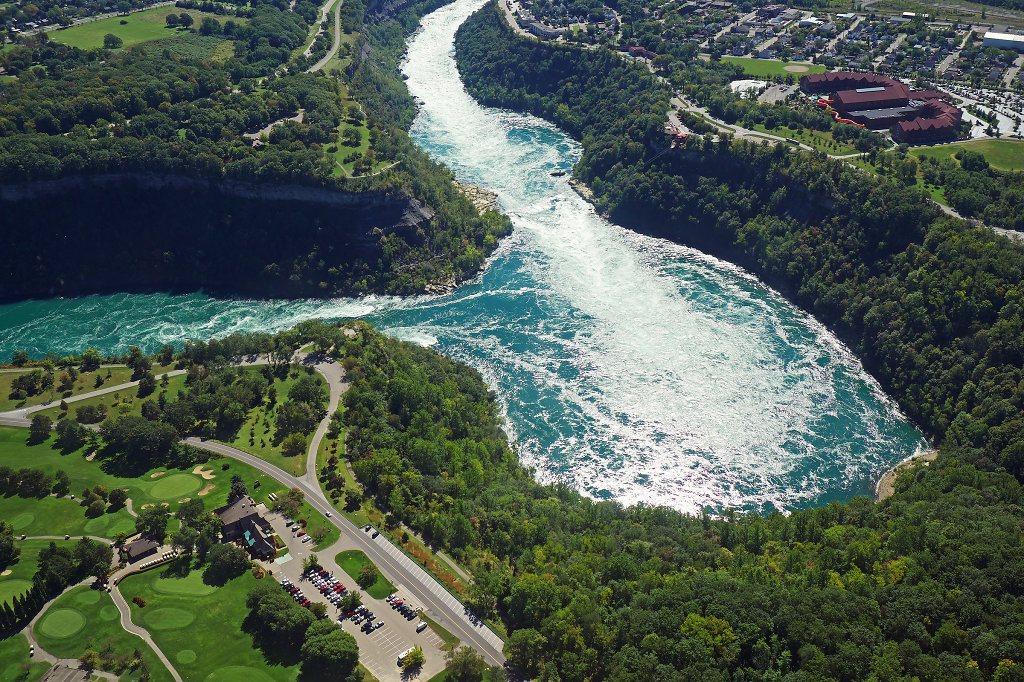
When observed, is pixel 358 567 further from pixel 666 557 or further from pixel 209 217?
pixel 209 217

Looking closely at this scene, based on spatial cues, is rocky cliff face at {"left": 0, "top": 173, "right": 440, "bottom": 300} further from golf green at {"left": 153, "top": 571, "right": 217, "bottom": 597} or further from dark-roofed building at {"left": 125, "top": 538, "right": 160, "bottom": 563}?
golf green at {"left": 153, "top": 571, "right": 217, "bottom": 597}

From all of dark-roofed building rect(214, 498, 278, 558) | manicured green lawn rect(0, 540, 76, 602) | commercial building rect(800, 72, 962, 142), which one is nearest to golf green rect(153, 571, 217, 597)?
dark-roofed building rect(214, 498, 278, 558)

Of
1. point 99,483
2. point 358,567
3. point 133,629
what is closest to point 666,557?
point 358,567

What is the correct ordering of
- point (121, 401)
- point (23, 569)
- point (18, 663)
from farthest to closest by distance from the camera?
1. point (121, 401)
2. point (23, 569)
3. point (18, 663)

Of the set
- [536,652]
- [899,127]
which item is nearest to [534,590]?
[536,652]

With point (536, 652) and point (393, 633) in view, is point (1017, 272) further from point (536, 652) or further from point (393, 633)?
point (393, 633)

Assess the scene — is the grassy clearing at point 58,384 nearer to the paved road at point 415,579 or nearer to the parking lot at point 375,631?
the paved road at point 415,579
